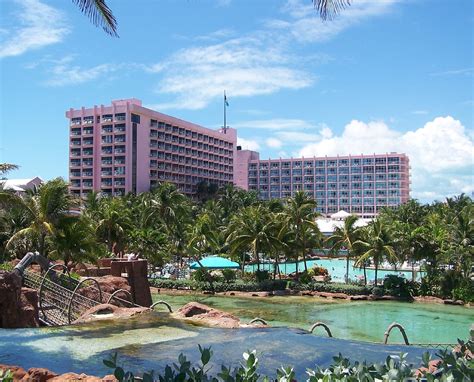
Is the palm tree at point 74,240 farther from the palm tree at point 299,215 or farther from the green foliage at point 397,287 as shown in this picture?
the green foliage at point 397,287

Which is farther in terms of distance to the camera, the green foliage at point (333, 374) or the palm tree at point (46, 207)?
the palm tree at point (46, 207)

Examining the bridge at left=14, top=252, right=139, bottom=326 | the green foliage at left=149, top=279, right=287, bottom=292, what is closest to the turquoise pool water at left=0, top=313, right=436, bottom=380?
the bridge at left=14, top=252, right=139, bottom=326

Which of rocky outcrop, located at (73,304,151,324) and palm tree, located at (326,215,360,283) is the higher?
palm tree, located at (326,215,360,283)

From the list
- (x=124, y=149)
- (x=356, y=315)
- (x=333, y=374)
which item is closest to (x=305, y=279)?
(x=356, y=315)

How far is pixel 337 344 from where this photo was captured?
412 inches

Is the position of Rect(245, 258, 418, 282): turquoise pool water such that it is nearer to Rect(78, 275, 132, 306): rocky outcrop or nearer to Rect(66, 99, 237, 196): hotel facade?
Rect(78, 275, 132, 306): rocky outcrop

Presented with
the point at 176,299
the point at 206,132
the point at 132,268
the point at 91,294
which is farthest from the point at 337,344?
the point at 206,132

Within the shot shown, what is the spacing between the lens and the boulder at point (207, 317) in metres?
13.2

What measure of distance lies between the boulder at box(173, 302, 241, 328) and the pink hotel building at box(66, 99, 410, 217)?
2875 inches

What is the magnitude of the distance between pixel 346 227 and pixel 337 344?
26583 mm

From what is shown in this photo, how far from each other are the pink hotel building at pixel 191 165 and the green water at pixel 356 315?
5637 cm

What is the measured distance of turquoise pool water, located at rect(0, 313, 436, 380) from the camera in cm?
921

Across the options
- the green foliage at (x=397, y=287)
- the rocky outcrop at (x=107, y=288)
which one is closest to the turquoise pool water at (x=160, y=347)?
the rocky outcrop at (x=107, y=288)

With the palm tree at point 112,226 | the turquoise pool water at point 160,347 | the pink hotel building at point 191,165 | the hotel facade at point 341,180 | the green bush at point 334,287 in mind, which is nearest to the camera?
the turquoise pool water at point 160,347
